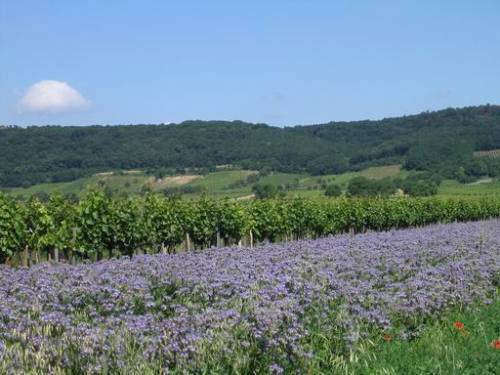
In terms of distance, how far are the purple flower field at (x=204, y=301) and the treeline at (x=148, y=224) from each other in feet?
28.4

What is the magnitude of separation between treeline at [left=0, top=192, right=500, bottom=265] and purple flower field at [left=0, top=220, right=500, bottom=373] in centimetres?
864

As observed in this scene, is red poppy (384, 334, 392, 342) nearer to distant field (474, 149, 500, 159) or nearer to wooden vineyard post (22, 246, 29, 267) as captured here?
wooden vineyard post (22, 246, 29, 267)

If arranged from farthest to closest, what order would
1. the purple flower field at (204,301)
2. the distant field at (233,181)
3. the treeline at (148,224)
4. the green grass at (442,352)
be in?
1. the distant field at (233,181)
2. the treeline at (148,224)
3. the green grass at (442,352)
4. the purple flower field at (204,301)

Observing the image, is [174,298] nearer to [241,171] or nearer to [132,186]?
[132,186]

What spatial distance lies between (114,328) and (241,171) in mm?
126621

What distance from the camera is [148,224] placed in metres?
23.4

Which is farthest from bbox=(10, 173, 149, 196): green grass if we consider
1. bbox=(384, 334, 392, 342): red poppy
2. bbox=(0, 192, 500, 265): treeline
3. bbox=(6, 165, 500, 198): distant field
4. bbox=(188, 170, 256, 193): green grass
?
bbox=(384, 334, 392, 342): red poppy

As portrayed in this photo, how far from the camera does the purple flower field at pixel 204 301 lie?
607 centimetres

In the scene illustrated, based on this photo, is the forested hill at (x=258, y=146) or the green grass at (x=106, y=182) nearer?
the green grass at (x=106, y=182)

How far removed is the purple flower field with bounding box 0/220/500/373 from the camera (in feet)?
19.9

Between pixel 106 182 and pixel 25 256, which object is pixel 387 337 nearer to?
pixel 25 256

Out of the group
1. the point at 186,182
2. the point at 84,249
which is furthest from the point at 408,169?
the point at 84,249

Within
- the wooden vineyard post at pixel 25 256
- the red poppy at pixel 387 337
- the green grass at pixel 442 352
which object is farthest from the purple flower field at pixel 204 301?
the wooden vineyard post at pixel 25 256

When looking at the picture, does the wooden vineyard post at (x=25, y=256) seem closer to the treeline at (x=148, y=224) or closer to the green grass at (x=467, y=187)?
the treeline at (x=148, y=224)
